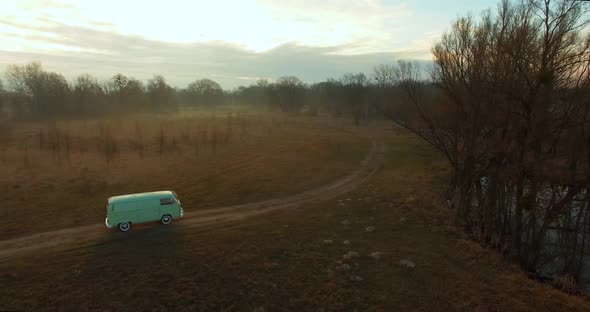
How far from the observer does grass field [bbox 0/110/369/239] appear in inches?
928

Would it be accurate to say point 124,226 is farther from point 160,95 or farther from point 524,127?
point 160,95

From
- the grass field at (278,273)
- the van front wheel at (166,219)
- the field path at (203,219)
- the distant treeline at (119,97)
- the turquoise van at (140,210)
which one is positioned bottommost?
the grass field at (278,273)

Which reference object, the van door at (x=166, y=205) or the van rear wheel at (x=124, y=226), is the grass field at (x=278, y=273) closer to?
the van rear wheel at (x=124, y=226)

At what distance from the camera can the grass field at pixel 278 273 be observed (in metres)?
13.6

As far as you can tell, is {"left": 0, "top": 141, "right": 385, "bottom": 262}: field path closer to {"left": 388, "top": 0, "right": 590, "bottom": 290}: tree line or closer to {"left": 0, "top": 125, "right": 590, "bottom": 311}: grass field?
{"left": 0, "top": 125, "right": 590, "bottom": 311}: grass field

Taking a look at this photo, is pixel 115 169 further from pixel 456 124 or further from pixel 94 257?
pixel 456 124

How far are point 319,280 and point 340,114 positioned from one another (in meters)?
90.7

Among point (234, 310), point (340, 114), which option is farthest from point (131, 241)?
point (340, 114)

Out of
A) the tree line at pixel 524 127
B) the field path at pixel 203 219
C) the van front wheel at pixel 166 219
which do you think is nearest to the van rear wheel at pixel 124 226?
the field path at pixel 203 219

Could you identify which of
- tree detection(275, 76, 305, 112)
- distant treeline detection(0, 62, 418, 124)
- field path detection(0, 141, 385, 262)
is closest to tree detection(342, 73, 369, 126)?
distant treeline detection(0, 62, 418, 124)

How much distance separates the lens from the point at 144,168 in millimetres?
34500

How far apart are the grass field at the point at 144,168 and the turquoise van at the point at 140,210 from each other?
306cm

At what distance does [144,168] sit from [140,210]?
16.7 meters

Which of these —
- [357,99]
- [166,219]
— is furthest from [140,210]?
[357,99]
